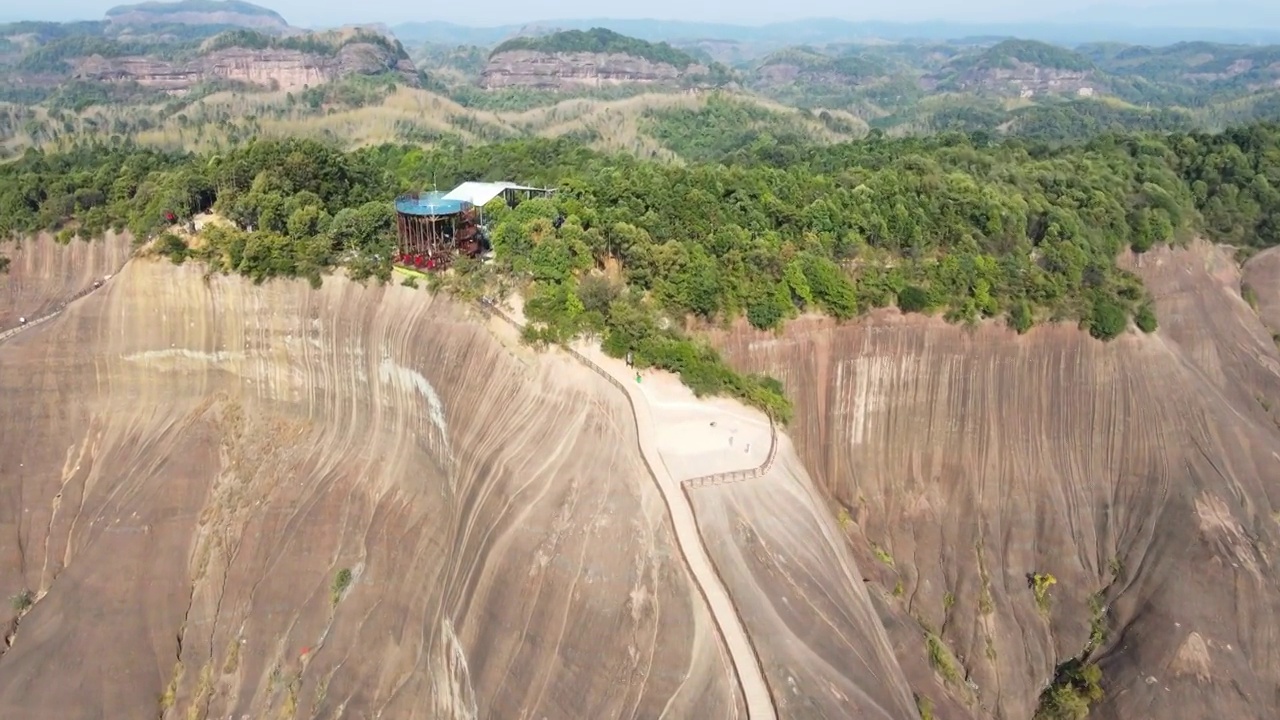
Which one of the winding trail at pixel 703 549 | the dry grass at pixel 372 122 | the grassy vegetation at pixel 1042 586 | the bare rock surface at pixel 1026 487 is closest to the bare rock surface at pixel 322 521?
the winding trail at pixel 703 549

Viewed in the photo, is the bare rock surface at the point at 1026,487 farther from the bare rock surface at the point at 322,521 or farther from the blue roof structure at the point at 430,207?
the blue roof structure at the point at 430,207

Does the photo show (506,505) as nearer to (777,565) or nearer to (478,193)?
(777,565)

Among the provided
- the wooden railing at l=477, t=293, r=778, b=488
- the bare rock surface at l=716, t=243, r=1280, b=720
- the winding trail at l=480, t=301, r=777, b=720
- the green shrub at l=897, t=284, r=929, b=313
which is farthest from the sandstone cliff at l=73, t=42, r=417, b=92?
the winding trail at l=480, t=301, r=777, b=720

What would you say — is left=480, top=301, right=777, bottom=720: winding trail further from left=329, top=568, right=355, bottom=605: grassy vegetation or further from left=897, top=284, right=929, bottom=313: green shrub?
left=329, top=568, right=355, bottom=605: grassy vegetation

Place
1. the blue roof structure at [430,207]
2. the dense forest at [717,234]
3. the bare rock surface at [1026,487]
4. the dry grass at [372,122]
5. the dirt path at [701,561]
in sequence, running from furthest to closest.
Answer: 1. the dry grass at [372,122]
2. the blue roof structure at [430,207]
3. the dense forest at [717,234]
4. the bare rock surface at [1026,487]
5. the dirt path at [701,561]

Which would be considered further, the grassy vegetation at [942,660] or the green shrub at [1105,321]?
the green shrub at [1105,321]

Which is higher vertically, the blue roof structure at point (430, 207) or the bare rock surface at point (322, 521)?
the blue roof structure at point (430, 207)

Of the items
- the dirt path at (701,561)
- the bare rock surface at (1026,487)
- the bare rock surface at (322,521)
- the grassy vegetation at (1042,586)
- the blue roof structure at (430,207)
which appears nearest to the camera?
the dirt path at (701,561)


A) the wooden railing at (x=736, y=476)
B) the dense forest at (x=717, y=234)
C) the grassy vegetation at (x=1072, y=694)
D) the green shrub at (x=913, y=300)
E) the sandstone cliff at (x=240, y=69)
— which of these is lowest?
the grassy vegetation at (x=1072, y=694)
